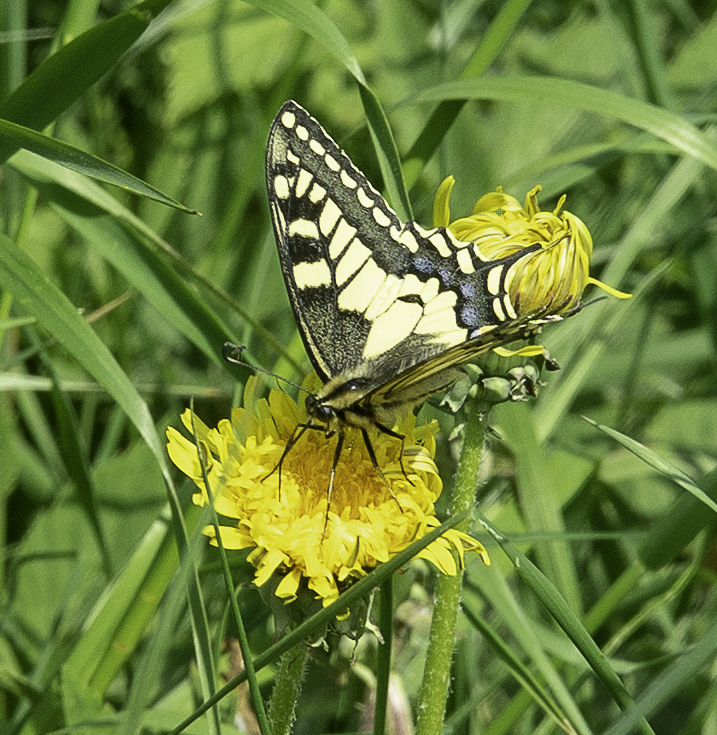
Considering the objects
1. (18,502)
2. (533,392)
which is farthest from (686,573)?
(18,502)

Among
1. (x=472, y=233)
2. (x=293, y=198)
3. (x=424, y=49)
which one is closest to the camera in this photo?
Result: (x=472, y=233)

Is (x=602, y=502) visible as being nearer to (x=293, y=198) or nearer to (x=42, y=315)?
(x=293, y=198)

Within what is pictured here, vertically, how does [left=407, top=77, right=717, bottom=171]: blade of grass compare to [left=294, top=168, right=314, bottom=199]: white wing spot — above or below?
above

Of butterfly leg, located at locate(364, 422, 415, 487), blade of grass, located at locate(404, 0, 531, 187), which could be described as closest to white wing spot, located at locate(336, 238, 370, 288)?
blade of grass, located at locate(404, 0, 531, 187)

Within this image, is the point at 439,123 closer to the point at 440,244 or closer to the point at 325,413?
the point at 440,244

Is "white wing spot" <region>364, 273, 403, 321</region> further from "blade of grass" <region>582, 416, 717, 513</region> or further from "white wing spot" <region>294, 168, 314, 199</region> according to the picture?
"blade of grass" <region>582, 416, 717, 513</region>

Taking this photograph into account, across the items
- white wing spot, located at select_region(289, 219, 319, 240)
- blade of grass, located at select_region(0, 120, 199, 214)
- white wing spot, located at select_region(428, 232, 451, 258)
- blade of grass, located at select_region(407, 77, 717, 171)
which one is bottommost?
white wing spot, located at select_region(428, 232, 451, 258)
